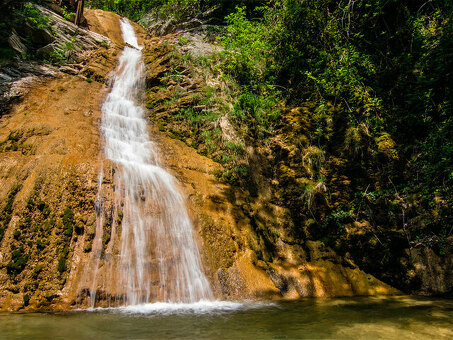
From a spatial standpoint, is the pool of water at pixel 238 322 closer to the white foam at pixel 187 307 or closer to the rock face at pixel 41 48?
the white foam at pixel 187 307

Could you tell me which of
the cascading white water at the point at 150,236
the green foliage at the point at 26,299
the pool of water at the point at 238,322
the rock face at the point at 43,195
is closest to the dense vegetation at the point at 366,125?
the pool of water at the point at 238,322

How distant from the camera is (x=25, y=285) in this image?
166 inches

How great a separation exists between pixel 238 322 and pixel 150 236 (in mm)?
2532

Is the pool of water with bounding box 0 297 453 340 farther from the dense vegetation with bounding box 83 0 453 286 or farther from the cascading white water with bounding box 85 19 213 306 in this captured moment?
the dense vegetation with bounding box 83 0 453 286

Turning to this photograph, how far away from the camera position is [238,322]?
3643 mm

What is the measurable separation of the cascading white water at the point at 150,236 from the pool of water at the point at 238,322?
1.11 ft

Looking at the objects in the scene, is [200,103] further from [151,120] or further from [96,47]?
[96,47]

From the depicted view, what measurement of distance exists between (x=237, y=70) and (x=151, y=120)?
3843 mm

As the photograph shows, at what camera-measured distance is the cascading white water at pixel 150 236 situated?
474 cm

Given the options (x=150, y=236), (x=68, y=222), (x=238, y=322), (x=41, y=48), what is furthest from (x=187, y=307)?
(x=41, y=48)

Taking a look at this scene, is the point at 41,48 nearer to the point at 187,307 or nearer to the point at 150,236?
the point at 150,236

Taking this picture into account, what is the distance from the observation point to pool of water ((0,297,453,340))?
3.03 metres

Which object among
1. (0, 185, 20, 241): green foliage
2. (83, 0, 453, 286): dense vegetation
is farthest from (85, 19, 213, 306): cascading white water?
(83, 0, 453, 286): dense vegetation

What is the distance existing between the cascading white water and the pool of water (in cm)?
34
